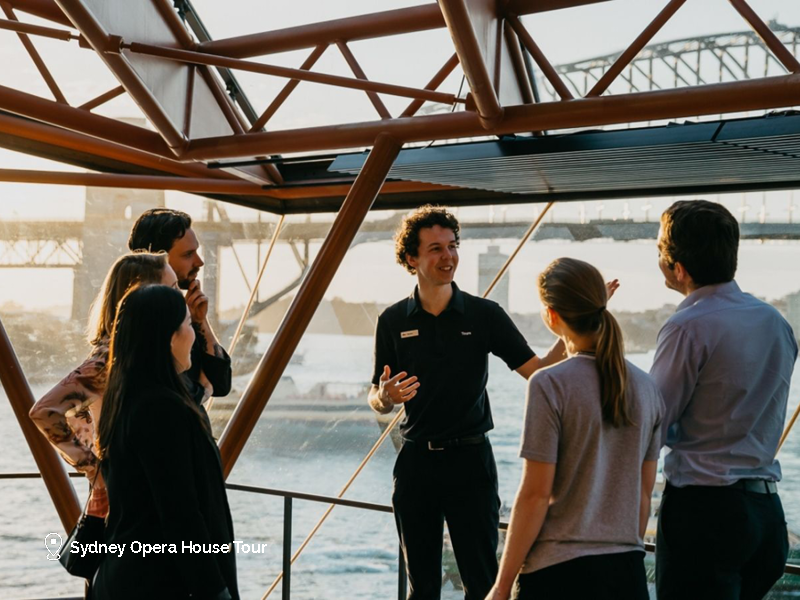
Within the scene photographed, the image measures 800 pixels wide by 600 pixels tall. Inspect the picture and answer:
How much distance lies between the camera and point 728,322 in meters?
3.21

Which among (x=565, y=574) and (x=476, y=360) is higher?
(x=476, y=360)

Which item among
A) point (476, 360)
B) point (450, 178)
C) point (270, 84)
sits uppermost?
point (270, 84)

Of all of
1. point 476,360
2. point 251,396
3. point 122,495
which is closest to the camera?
point 122,495

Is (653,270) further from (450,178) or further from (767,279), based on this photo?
(450,178)

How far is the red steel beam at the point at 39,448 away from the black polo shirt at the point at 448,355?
3499 millimetres

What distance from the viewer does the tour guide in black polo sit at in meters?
4.69

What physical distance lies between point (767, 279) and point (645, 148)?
28.7 meters

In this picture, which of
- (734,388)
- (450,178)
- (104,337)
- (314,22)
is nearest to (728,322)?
(734,388)

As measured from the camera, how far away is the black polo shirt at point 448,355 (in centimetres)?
480

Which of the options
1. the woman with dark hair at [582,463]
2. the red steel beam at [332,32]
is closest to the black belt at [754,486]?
the woman with dark hair at [582,463]

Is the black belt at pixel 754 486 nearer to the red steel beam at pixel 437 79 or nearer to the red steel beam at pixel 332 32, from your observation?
the red steel beam at pixel 437 79

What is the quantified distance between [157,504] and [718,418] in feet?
6.63

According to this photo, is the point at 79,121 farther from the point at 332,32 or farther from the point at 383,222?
the point at 383,222

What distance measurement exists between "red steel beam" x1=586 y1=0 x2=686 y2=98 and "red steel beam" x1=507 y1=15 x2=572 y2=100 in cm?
23
